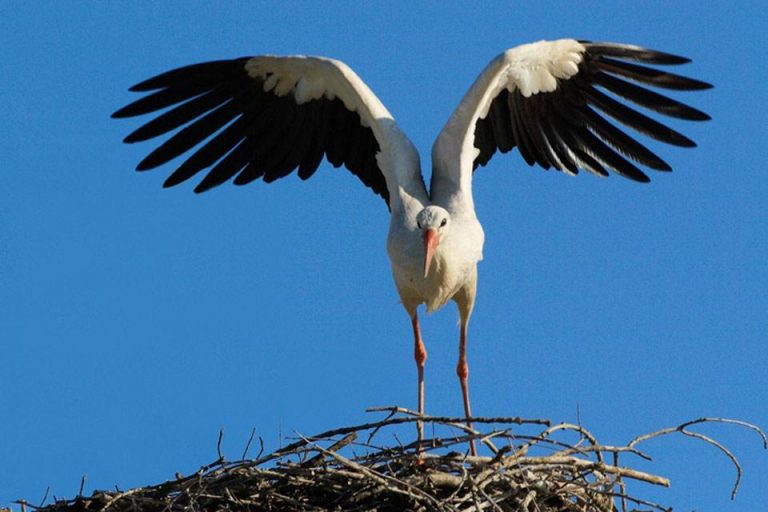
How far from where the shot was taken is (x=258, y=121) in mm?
8281

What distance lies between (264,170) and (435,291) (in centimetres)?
158

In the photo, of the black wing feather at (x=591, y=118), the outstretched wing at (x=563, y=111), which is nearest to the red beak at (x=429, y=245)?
the outstretched wing at (x=563, y=111)

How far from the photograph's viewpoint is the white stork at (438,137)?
724cm

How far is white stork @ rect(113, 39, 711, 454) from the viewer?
724cm

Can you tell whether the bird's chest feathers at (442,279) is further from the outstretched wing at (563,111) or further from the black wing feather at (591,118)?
the black wing feather at (591,118)

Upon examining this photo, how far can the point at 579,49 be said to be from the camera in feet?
25.3

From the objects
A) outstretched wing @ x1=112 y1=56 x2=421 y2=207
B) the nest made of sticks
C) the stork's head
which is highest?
outstretched wing @ x1=112 y1=56 x2=421 y2=207

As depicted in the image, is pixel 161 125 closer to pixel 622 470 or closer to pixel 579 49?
pixel 579 49

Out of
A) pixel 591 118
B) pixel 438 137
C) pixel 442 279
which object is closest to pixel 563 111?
pixel 591 118

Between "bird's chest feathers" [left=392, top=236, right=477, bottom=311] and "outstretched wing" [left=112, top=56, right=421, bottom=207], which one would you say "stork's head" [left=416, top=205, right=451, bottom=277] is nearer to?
"bird's chest feathers" [left=392, top=236, right=477, bottom=311]

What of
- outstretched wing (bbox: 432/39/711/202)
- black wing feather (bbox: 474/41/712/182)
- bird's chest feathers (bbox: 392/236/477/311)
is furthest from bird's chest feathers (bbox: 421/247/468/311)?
black wing feather (bbox: 474/41/712/182)

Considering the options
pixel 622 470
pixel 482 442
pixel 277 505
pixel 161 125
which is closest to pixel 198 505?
pixel 277 505

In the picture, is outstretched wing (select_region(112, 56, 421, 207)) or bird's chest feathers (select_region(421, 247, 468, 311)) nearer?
bird's chest feathers (select_region(421, 247, 468, 311))

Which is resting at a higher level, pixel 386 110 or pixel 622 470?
pixel 386 110
